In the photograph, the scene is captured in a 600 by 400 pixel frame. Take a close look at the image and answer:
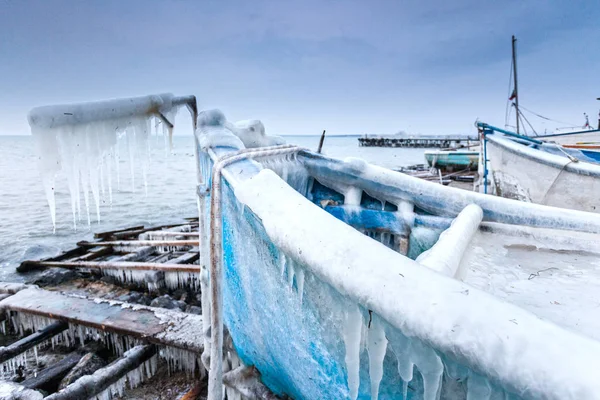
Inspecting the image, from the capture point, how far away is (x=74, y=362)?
11.7 ft

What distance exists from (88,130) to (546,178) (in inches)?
279

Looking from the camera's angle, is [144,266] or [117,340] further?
[144,266]

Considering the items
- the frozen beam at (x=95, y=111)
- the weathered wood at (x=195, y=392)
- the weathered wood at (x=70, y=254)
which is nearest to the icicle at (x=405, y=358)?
the frozen beam at (x=95, y=111)

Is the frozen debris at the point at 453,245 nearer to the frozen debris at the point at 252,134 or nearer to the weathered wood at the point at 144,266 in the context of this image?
the frozen debris at the point at 252,134

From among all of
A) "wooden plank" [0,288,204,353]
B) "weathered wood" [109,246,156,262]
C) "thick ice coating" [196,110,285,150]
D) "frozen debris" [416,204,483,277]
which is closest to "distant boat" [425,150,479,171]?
"weathered wood" [109,246,156,262]

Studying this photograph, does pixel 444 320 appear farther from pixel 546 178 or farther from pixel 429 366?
pixel 546 178

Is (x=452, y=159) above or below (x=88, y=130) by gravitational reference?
below

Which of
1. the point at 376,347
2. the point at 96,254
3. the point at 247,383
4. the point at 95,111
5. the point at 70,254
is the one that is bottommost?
the point at 70,254

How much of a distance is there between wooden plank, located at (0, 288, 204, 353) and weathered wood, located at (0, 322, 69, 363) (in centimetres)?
10

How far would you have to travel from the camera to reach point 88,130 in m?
2.17

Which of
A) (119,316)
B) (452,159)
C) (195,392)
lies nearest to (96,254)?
(119,316)

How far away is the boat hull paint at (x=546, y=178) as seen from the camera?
5430 mm

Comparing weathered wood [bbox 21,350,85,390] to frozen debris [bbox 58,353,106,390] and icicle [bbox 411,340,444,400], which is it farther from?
icicle [bbox 411,340,444,400]

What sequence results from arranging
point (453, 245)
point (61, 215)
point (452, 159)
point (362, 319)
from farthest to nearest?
point (452, 159) < point (61, 215) < point (453, 245) < point (362, 319)
